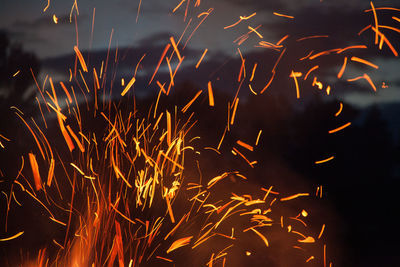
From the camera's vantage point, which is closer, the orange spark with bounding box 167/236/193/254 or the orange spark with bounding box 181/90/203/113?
the orange spark with bounding box 167/236/193/254

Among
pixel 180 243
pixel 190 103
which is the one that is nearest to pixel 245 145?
pixel 190 103

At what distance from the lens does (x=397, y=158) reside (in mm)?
13086

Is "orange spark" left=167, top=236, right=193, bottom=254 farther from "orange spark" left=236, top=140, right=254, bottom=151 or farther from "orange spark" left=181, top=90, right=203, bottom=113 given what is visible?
"orange spark" left=236, top=140, right=254, bottom=151

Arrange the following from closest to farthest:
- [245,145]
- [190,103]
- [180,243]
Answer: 1. [180,243]
2. [190,103]
3. [245,145]

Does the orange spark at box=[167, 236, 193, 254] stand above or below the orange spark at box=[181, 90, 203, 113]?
below

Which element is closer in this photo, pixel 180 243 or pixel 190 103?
pixel 180 243

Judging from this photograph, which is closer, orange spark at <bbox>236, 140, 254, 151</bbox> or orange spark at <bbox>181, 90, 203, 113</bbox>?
orange spark at <bbox>181, 90, 203, 113</bbox>

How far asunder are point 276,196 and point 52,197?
13.5ft

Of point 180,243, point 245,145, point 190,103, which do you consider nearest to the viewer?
point 180,243

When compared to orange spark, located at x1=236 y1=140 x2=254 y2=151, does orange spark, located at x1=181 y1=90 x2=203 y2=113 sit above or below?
above

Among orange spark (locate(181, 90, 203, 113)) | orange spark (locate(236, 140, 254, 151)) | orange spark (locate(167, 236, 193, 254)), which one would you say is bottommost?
orange spark (locate(236, 140, 254, 151))

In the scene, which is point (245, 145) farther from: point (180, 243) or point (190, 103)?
point (180, 243)

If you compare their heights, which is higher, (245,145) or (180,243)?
(180,243)

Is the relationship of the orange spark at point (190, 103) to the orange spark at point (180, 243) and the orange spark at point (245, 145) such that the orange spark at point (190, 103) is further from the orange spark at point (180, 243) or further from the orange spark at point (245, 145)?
the orange spark at point (180, 243)
